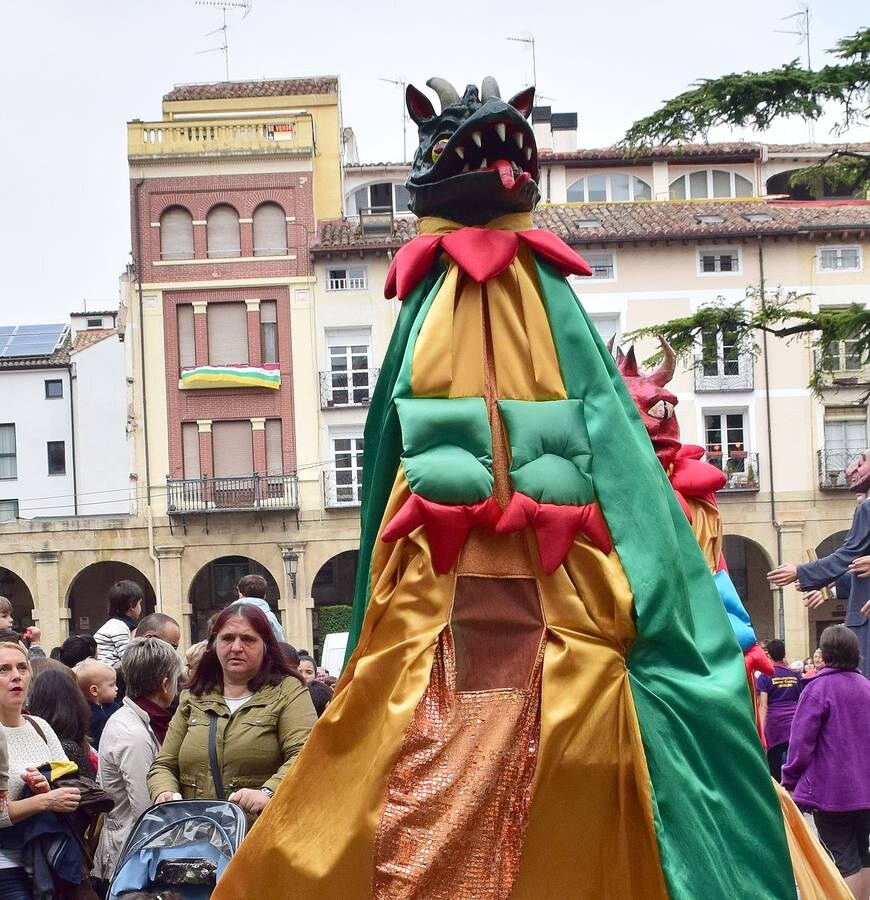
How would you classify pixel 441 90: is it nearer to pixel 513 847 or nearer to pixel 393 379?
pixel 393 379

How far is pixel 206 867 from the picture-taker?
5012 millimetres

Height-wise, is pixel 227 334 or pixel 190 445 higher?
pixel 227 334

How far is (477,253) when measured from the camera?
4.77m

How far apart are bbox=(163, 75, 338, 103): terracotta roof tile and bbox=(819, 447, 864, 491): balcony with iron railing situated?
17396mm

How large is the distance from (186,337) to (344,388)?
451 centimetres

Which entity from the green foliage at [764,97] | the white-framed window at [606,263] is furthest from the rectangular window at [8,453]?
the green foliage at [764,97]

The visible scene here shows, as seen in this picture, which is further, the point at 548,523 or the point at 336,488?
the point at 336,488

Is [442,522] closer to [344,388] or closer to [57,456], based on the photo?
[344,388]

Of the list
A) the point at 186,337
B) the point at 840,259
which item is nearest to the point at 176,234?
the point at 186,337

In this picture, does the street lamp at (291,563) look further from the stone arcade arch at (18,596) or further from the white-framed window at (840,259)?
the white-framed window at (840,259)

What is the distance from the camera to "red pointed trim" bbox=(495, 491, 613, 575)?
4457mm

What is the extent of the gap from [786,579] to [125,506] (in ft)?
123

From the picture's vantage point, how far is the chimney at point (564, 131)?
43.3 metres

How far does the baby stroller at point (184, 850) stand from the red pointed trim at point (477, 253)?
201 cm
